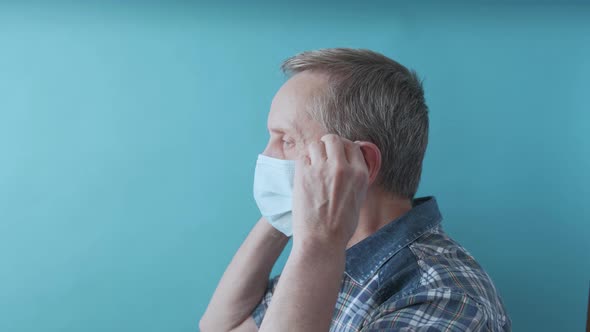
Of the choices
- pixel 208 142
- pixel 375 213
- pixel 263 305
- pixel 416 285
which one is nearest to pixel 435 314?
pixel 416 285

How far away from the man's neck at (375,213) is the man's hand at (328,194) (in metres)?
0.20

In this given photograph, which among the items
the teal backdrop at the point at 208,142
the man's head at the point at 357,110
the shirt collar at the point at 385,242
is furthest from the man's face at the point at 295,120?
the teal backdrop at the point at 208,142

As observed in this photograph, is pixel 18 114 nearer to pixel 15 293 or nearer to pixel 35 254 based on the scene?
pixel 35 254

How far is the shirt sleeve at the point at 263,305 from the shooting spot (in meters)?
1.44

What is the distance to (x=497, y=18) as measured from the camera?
1556 millimetres

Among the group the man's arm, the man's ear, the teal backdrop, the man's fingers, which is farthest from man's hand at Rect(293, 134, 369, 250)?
the teal backdrop

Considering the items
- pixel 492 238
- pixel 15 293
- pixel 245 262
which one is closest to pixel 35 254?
pixel 15 293

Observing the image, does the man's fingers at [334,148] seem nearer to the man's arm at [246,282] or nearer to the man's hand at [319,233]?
the man's hand at [319,233]

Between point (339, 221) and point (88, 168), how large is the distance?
2.76 feet

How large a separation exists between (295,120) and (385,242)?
1.06ft

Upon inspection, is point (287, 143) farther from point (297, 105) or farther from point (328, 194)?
point (328, 194)

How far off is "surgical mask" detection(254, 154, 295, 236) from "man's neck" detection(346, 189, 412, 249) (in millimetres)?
164

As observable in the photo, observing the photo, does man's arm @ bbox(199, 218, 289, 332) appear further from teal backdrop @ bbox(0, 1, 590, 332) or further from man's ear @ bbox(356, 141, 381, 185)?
man's ear @ bbox(356, 141, 381, 185)

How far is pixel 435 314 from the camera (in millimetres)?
956
